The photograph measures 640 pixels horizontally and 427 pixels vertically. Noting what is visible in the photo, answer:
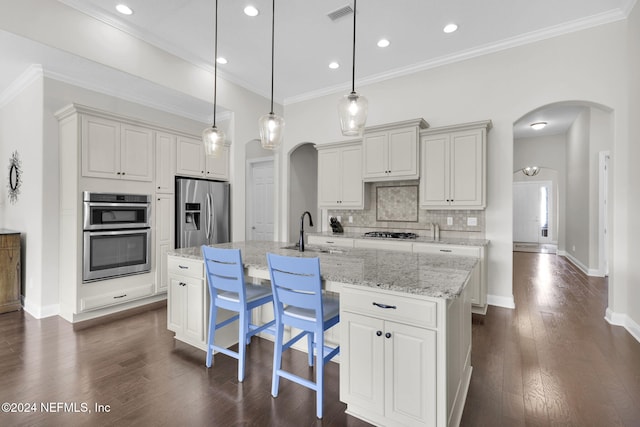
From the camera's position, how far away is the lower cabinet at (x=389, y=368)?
1494 millimetres

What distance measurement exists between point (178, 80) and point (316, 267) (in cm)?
356

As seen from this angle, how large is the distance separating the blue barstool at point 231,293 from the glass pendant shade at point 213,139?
95 centimetres

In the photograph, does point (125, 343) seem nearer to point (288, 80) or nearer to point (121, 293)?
point (121, 293)

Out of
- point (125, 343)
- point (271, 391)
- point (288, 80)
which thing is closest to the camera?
point (271, 391)

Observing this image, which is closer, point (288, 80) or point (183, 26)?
point (183, 26)

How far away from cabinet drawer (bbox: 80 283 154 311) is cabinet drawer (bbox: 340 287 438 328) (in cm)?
314

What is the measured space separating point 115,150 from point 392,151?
11.4 ft

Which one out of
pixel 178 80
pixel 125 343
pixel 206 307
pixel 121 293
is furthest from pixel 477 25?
pixel 121 293

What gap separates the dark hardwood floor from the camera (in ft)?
5.94

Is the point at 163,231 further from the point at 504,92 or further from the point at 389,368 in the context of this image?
the point at 504,92

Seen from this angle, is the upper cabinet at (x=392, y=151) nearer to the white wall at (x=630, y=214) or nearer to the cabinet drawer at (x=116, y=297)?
the white wall at (x=630, y=214)

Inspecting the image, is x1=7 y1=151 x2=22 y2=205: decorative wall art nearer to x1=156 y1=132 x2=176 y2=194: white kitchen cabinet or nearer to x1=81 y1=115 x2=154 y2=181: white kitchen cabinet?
x1=81 y1=115 x2=154 y2=181: white kitchen cabinet

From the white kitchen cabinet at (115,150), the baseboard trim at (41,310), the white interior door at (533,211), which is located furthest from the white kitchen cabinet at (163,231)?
the white interior door at (533,211)

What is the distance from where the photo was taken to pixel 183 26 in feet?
11.1
